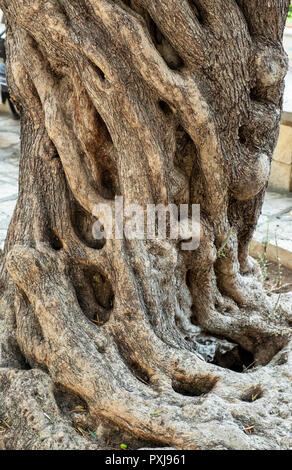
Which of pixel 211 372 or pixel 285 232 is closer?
pixel 211 372

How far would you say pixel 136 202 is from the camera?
2.59m

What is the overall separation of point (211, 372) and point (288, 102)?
4930mm

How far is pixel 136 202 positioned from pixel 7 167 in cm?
485

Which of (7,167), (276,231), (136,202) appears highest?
(136,202)

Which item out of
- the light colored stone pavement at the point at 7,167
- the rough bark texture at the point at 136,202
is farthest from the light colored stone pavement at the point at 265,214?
the rough bark texture at the point at 136,202

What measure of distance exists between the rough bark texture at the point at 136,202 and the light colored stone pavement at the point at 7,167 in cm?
223

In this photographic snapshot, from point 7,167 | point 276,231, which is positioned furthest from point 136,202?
point 7,167

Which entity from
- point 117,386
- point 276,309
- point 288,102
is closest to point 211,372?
point 117,386

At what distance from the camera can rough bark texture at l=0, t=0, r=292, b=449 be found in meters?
2.34

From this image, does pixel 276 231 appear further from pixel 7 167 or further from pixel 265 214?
pixel 7 167

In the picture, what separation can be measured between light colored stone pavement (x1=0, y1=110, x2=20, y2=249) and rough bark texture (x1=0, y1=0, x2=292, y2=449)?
223 cm

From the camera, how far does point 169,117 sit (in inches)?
102
